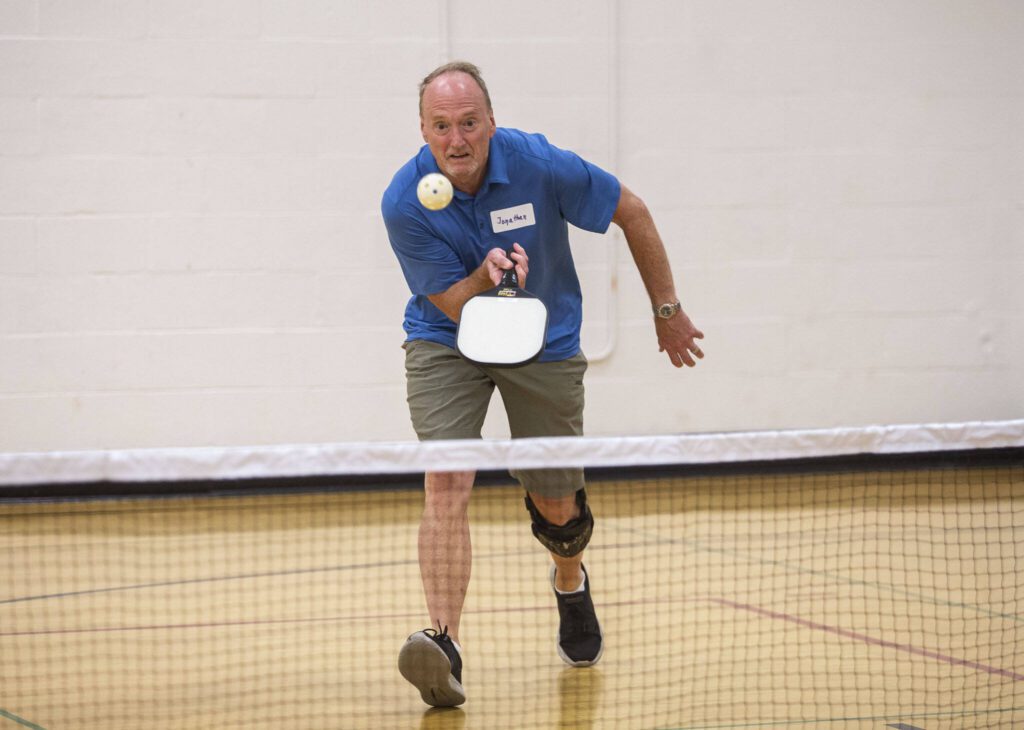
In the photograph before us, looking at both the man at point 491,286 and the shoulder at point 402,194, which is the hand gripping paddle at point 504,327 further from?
the shoulder at point 402,194

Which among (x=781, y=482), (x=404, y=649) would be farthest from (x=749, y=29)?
(x=404, y=649)

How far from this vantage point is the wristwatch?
11.6 feet

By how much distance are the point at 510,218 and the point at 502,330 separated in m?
0.47

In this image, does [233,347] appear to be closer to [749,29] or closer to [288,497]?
[288,497]

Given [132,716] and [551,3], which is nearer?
[132,716]

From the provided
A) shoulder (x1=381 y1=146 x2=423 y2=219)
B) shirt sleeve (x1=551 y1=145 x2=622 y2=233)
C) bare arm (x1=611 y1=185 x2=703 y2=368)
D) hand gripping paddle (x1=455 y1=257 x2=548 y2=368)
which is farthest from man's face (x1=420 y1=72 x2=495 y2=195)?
bare arm (x1=611 y1=185 x2=703 y2=368)

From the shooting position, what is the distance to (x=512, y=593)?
4645mm

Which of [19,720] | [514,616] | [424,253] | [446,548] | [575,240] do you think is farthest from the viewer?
[575,240]

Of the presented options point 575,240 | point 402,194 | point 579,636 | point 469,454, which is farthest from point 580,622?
point 575,240

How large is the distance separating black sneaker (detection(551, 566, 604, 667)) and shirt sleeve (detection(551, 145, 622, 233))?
1.18m

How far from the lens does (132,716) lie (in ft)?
10.0

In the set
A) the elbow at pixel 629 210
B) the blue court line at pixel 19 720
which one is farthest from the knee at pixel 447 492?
the blue court line at pixel 19 720

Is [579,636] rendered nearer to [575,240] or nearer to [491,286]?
[491,286]

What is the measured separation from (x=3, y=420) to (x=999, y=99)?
20.3ft
